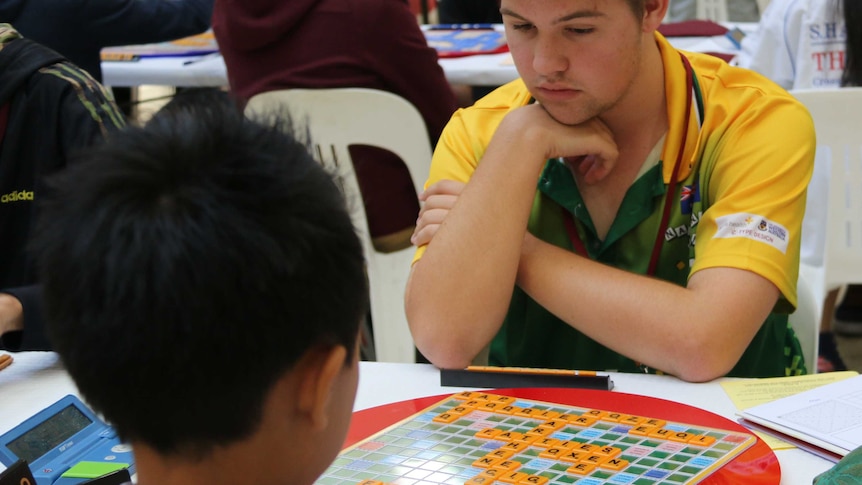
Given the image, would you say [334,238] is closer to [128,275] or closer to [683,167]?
[128,275]

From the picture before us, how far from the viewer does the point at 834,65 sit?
9.55 ft

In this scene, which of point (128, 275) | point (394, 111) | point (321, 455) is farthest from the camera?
point (394, 111)

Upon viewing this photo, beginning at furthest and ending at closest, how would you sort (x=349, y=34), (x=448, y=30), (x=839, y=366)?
(x=448, y=30) → (x=839, y=366) → (x=349, y=34)

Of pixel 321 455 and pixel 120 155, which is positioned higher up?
pixel 120 155

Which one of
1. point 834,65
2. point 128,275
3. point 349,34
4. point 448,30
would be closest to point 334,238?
point 128,275

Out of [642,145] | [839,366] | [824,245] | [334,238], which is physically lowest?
[839,366]

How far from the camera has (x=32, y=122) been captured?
1912 mm

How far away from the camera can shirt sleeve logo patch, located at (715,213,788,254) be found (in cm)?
146

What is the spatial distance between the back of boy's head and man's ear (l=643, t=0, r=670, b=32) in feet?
3.11

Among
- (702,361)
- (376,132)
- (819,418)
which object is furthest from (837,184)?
(819,418)

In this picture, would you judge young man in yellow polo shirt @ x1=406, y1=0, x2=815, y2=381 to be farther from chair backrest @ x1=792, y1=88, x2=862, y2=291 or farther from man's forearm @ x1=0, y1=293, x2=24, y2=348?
chair backrest @ x1=792, y1=88, x2=862, y2=291

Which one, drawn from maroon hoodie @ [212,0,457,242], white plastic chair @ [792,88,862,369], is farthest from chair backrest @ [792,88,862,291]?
maroon hoodie @ [212,0,457,242]

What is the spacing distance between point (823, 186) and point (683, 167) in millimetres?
1039

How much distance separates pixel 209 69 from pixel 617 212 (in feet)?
6.76
